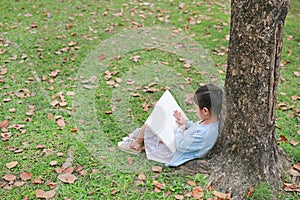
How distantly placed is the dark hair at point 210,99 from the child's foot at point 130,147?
772 mm

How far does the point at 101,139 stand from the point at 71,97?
97cm

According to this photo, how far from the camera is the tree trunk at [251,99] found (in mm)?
2645

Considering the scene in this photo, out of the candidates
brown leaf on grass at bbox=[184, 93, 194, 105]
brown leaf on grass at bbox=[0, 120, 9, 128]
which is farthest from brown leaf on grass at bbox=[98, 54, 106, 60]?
brown leaf on grass at bbox=[0, 120, 9, 128]

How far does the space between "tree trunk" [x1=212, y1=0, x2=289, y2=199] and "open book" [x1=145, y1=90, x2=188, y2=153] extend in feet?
1.48

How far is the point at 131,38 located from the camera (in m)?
6.25

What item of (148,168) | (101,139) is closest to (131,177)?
(148,168)

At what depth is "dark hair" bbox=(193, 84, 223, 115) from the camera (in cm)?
326

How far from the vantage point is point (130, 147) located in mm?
3695

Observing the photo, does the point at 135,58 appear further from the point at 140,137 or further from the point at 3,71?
the point at 140,137

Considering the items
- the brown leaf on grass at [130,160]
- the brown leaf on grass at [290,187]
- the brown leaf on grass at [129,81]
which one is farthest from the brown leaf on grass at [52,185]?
the brown leaf on grass at [129,81]

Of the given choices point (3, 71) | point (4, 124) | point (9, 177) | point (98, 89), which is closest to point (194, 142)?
point (9, 177)

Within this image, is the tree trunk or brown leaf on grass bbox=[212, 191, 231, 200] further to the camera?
brown leaf on grass bbox=[212, 191, 231, 200]

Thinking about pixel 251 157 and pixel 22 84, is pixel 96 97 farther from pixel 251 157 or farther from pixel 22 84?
pixel 251 157

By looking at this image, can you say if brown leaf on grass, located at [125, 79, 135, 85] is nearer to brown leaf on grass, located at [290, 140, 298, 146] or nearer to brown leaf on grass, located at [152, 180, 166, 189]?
brown leaf on grass, located at [152, 180, 166, 189]
